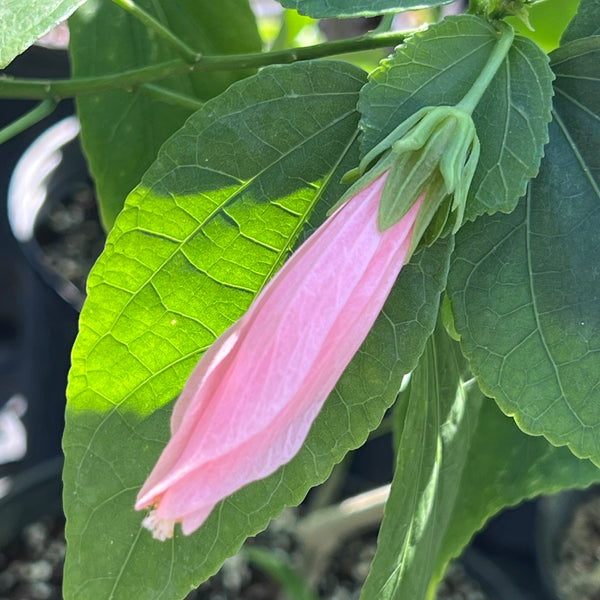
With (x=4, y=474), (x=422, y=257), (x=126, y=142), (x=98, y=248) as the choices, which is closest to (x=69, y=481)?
(x=422, y=257)

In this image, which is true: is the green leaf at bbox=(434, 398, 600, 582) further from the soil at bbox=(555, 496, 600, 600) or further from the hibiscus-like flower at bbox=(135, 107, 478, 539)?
the soil at bbox=(555, 496, 600, 600)

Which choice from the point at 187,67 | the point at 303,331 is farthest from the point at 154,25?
the point at 303,331

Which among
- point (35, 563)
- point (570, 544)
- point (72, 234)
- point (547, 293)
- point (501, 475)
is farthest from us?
point (72, 234)

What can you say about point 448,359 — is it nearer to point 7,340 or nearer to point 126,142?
point 126,142

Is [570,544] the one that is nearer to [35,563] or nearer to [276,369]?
[35,563]

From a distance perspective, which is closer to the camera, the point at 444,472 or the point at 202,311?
the point at 202,311

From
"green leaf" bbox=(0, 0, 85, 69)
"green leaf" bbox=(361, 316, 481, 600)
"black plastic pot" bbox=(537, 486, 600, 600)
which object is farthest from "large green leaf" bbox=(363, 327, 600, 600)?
"black plastic pot" bbox=(537, 486, 600, 600)
